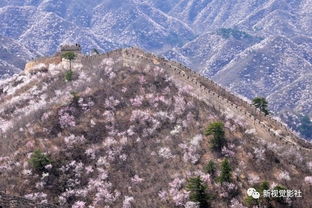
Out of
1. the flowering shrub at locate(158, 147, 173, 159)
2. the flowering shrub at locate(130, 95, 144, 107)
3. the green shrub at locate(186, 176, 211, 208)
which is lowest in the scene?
the flowering shrub at locate(158, 147, 173, 159)

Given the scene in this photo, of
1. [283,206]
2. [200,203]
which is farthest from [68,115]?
[283,206]

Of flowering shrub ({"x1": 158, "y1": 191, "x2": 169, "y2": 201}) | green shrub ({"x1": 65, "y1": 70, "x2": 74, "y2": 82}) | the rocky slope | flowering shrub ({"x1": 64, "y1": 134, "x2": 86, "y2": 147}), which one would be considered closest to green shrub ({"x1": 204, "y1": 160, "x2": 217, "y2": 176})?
the rocky slope

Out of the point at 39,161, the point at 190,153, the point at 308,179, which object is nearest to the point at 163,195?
the point at 190,153

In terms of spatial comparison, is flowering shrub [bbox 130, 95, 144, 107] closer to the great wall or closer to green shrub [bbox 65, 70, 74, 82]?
the great wall

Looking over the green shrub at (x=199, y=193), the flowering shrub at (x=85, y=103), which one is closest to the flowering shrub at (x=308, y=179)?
the green shrub at (x=199, y=193)

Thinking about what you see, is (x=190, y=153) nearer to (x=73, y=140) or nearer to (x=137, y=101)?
(x=137, y=101)
